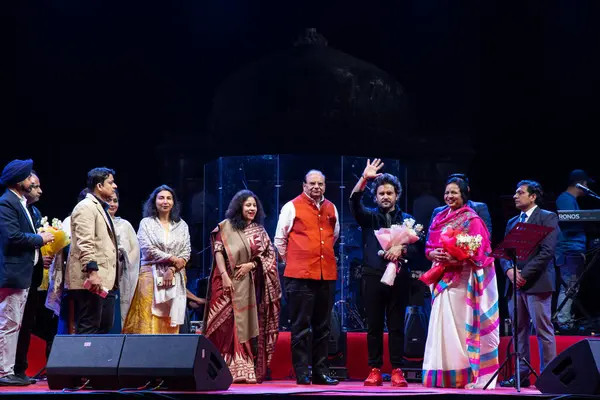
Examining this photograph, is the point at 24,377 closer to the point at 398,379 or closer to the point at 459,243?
the point at 398,379

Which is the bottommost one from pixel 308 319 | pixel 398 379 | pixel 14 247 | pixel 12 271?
pixel 398 379

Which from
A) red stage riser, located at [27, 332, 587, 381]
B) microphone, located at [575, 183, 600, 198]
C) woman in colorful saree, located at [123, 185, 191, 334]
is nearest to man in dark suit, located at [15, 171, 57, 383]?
woman in colorful saree, located at [123, 185, 191, 334]

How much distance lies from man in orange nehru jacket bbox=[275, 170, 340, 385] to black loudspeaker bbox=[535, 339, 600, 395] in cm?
174

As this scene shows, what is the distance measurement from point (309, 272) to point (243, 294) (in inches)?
27.6

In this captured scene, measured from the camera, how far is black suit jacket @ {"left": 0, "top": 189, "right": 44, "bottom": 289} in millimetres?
5258

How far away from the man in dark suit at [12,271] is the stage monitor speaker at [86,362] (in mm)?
709

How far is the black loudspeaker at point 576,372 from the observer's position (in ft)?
14.2

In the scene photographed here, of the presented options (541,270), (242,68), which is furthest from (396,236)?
(242,68)

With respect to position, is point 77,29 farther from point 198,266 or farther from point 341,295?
point 341,295

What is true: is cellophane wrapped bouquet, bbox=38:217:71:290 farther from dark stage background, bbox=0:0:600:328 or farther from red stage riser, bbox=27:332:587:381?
dark stage background, bbox=0:0:600:328

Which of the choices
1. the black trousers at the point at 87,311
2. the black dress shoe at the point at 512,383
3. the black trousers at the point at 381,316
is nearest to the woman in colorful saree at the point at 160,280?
the black trousers at the point at 87,311

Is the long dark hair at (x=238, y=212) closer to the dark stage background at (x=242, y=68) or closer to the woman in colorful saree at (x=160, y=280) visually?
the woman in colorful saree at (x=160, y=280)

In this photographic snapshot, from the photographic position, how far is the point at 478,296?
5684 millimetres

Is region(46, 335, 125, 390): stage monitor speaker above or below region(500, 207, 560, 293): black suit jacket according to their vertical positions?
below
